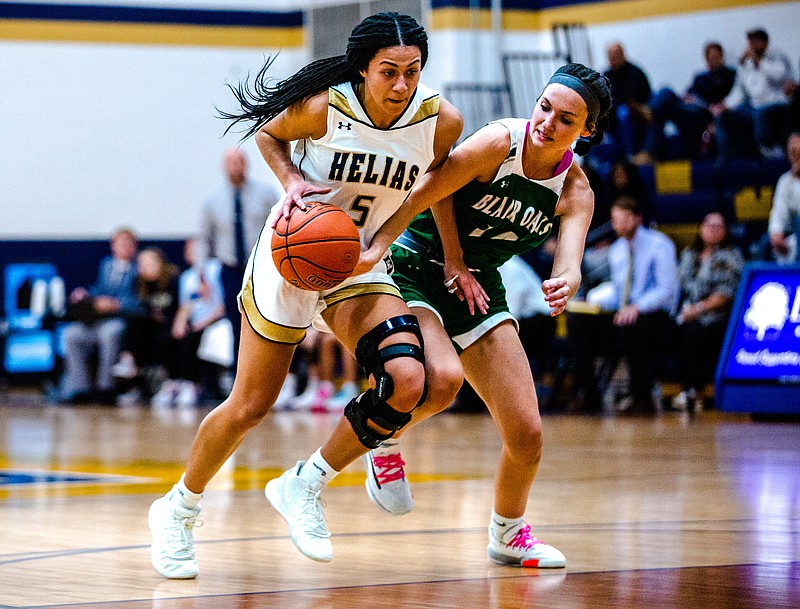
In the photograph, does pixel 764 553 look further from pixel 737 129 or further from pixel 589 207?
pixel 737 129

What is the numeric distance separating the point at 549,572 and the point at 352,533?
95 centimetres

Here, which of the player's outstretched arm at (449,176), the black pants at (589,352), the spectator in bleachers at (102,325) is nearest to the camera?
the player's outstretched arm at (449,176)

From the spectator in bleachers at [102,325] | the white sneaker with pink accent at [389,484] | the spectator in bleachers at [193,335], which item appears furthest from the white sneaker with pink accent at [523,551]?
the spectator in bleachers at [102,325]

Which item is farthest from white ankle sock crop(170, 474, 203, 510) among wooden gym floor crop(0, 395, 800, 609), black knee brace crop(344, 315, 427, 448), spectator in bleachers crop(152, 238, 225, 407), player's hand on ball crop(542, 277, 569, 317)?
spectator in bleachers crop(152, 238, 225, 407)

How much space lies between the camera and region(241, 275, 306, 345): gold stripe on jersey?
3844 mm

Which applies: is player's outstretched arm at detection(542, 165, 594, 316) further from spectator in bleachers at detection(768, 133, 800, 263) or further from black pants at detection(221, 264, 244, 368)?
spectator in bleachers at detection(768, 133, 800, 263)

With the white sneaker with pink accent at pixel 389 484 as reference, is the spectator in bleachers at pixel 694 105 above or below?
above

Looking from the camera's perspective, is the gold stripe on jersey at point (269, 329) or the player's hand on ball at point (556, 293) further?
the player's hand on ball at point (556, 293)

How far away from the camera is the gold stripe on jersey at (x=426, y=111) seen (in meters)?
3.93

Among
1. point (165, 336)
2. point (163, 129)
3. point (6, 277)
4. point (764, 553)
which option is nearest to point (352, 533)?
point (764, 553)

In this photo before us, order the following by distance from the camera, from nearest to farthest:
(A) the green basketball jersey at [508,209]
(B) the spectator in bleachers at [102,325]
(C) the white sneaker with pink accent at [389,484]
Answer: (A) the green basketball jersey at [508,209]
(C) the white sneaker with pink accent at [389,484]
(B) the spectator in bleachers at [102,325]

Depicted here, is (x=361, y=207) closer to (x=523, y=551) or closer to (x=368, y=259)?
(x=368, y=259)

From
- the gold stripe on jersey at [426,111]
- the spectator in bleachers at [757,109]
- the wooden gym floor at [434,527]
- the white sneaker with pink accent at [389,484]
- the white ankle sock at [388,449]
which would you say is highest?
the spectator in bleachers at [757,109]

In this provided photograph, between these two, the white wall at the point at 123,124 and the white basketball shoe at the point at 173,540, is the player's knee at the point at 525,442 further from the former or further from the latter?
the white wall at the point at 123,124
